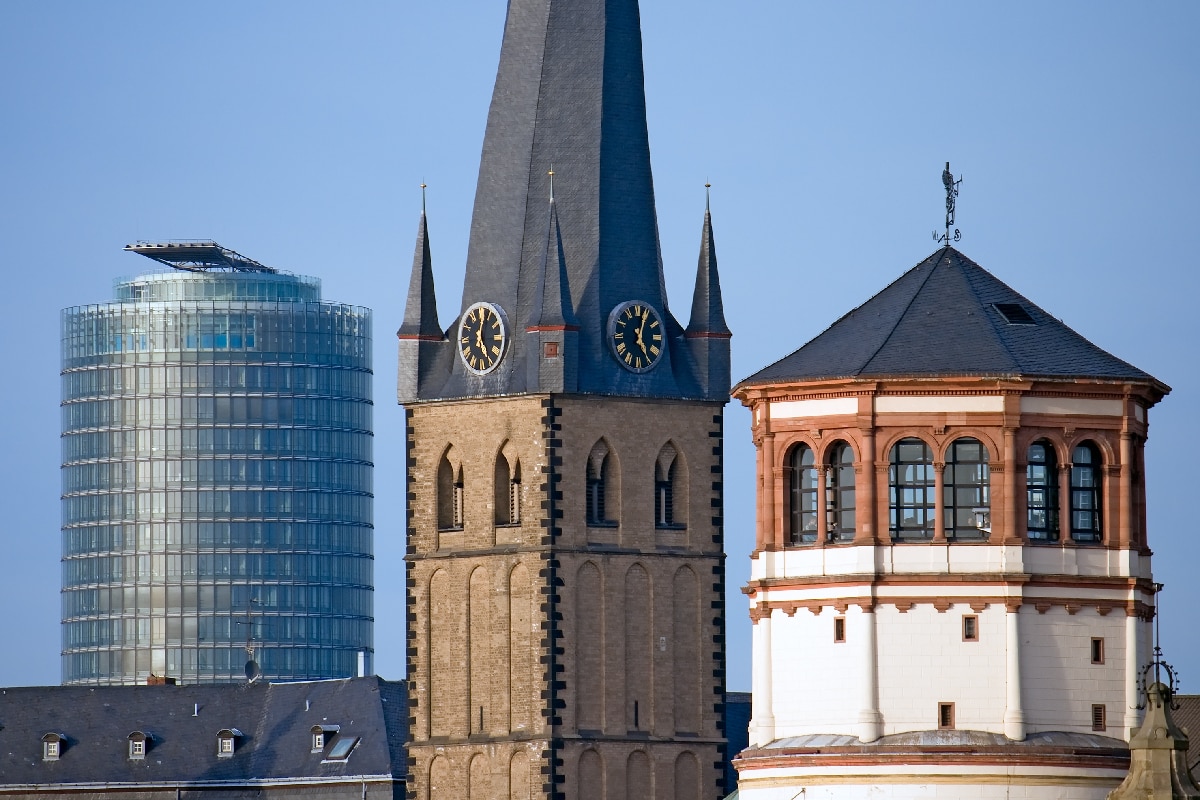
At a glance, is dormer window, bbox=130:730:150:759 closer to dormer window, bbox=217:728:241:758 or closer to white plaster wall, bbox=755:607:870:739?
dormer window, bbox=217:728:241:758

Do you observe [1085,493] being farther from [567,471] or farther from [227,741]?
[227,741]

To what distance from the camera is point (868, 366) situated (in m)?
88.6

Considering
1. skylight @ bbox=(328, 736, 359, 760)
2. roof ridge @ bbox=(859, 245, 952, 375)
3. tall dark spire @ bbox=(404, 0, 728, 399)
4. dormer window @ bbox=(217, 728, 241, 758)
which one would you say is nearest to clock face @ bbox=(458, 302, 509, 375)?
tall dark spire @ bbox=(404, 0, 728, 399)

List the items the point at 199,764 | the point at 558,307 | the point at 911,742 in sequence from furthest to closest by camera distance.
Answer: the point at 199,764 < the point at 558,307 < the point at 911,742

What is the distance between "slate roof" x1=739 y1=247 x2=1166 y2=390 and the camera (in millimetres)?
88375

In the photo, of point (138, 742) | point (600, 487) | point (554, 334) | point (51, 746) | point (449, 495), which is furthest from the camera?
point (51, 746)

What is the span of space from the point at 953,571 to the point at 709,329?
6123 centimetres

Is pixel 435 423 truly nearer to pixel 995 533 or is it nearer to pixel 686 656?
pixel 686 656

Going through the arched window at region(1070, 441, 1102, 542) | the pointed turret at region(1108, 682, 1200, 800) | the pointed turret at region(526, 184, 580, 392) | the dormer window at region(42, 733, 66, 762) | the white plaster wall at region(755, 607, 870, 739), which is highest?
the pointed turret at region(526, 184, 580, 392)

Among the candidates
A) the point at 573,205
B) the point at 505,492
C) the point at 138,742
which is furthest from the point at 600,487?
the point at 138,742

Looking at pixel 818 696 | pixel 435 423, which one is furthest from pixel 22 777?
pixel 818 696

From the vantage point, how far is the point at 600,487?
146 metres

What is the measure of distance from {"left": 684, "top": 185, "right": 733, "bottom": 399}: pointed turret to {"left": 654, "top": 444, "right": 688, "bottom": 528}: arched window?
9.39 feet

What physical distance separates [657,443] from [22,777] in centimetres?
4804
